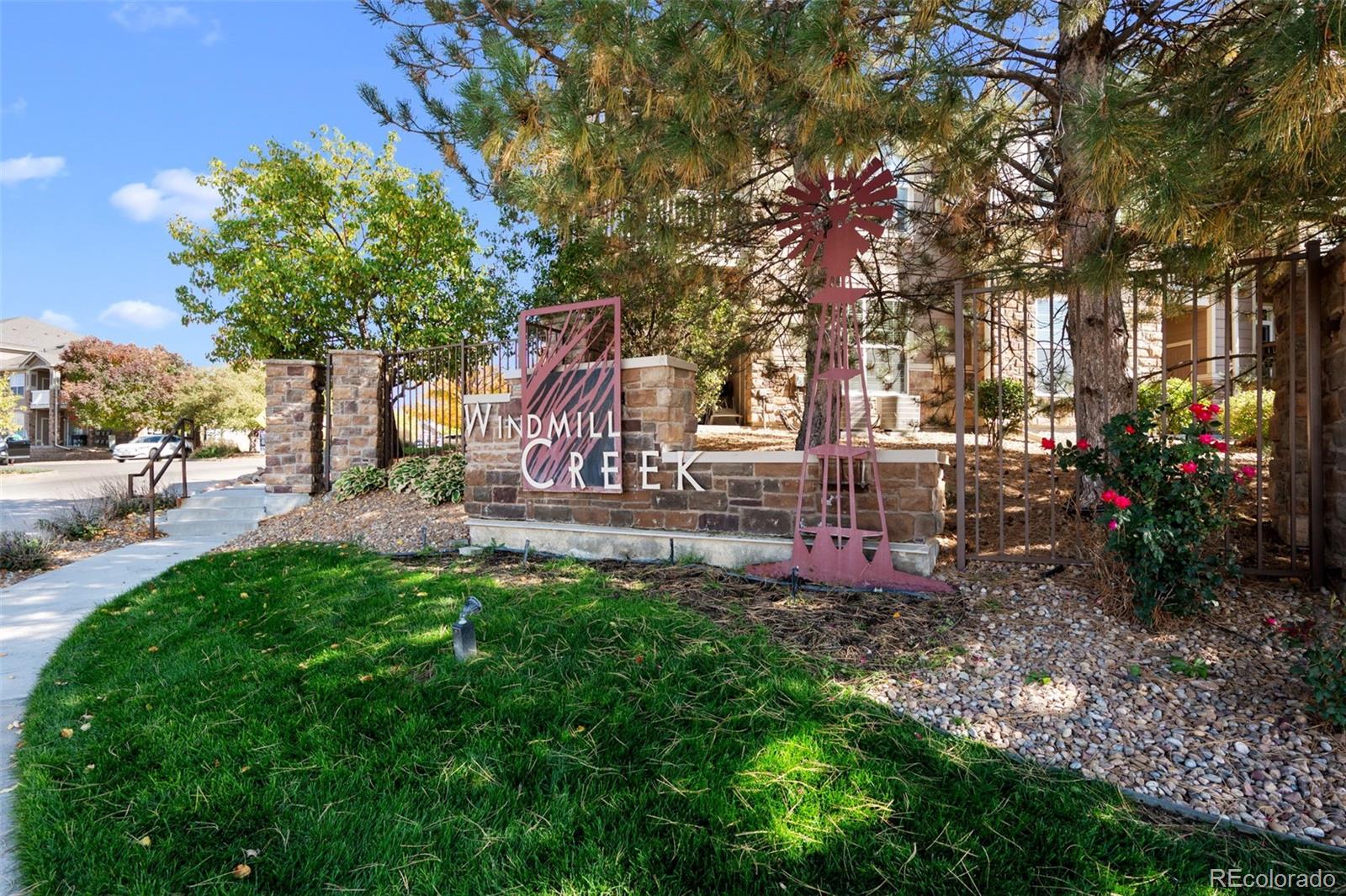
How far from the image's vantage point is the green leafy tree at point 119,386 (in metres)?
27.7

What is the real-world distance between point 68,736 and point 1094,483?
605 centimetres

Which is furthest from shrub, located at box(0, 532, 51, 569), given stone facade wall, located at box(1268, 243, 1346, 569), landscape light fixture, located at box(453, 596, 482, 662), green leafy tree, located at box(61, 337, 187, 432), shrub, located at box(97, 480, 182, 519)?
green leafy tree, located at box(61, 337, 187, 432)

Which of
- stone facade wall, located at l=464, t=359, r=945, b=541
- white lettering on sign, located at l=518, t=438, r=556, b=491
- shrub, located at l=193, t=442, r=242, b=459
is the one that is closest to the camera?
stone facade wall, located at l=464, t=359, r=945, b=541

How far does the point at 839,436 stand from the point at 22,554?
739 cm

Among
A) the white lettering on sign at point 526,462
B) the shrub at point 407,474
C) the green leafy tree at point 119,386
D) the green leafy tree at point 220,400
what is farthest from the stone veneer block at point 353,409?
the green leafy tree at point 119,386

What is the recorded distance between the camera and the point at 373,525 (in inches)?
281

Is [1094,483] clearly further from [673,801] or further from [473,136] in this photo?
[473,136]

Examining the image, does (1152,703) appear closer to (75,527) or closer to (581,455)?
(581,455)

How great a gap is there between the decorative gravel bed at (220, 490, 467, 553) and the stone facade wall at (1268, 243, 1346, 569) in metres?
6.15

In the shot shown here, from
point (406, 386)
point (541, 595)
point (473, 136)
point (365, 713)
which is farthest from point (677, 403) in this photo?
point (406, 386)

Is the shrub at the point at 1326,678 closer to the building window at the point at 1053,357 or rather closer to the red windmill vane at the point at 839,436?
the red windmill vane at the point at 839,436

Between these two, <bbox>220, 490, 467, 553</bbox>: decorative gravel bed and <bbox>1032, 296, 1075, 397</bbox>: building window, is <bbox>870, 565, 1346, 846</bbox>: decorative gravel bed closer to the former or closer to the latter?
<bbox>1032, 296, 1075, 397</bbox>: building window

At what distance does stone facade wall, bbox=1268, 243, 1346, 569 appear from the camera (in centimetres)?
344

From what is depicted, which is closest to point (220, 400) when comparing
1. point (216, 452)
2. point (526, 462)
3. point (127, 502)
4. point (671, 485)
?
point (216, 452)
